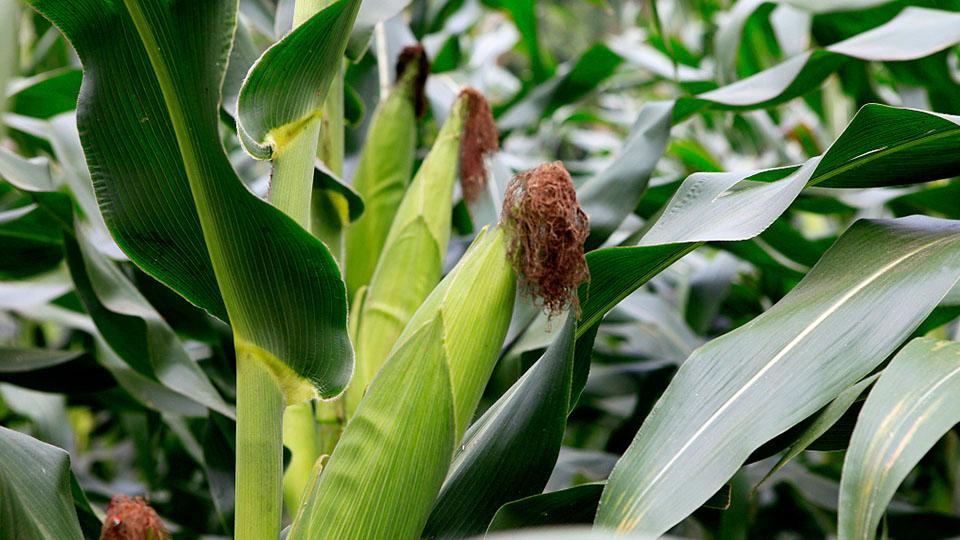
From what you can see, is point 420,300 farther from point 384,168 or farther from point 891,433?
point 891,433

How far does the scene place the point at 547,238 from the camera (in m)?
0.44

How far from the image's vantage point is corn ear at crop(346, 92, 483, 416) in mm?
599

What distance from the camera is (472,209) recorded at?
2.39 ft

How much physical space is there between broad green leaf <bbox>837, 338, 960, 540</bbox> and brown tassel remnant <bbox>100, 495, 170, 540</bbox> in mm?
328

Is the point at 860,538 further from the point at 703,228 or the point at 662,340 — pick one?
the point at 662,340

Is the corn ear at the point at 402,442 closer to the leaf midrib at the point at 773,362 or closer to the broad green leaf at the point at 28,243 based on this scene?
the leaf midrib at the point at 773,362

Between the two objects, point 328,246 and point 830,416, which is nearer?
point 830,416

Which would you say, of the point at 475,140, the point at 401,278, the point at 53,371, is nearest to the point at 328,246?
the point at 401,278

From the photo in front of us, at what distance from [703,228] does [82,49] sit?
0.31 m

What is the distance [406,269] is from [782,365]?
0.87 feet

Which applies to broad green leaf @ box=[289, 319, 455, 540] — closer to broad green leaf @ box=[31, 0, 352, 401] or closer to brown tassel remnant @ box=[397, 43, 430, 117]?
broad green leaf @ box=[31, 0, 352, 401]

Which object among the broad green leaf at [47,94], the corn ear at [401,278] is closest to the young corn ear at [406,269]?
the corn ear at [401,278]

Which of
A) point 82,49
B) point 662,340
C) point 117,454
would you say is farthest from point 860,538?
point 117,454

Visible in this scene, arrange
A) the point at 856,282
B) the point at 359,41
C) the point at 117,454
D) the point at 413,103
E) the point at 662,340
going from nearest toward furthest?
1. the point at 856,282
2. the point at 359,41
3. the point at 413,103
4. the point at 662,340
5. the point at 117,454
